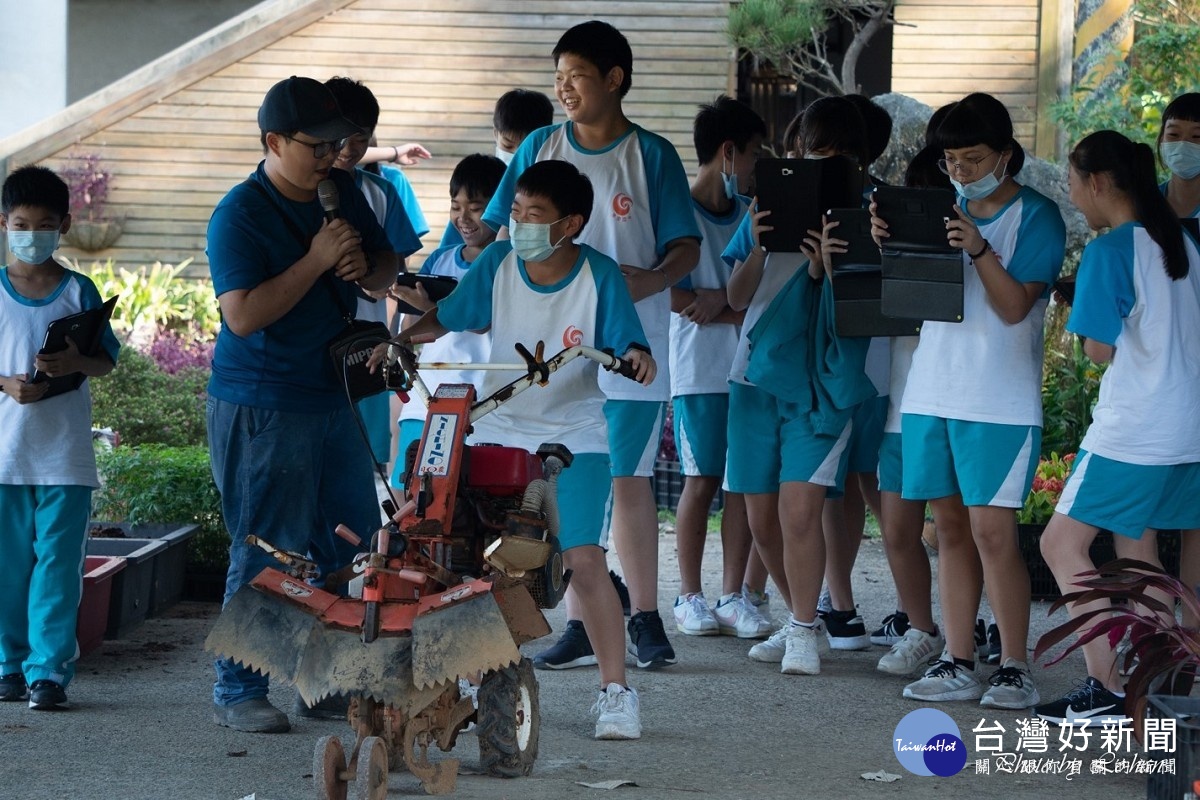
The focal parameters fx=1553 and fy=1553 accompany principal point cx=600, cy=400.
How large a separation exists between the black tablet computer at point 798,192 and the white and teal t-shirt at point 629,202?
0.31m

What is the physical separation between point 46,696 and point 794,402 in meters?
2.95

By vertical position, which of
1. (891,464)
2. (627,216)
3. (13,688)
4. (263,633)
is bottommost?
(13,688)

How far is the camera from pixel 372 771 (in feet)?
12.8

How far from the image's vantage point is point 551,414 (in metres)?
4.97

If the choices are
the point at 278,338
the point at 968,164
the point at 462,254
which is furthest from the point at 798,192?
the point at 278,338

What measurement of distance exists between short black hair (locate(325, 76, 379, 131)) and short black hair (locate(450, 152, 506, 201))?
741 millimetres

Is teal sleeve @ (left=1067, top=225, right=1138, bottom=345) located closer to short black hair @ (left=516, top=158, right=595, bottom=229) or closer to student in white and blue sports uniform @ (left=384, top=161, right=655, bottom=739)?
student in white and blue sports uniform @ (left=384, top=161, right=655, bottom=739)

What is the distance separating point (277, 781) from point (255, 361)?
4.39 ft

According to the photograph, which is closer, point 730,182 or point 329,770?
point 329,770

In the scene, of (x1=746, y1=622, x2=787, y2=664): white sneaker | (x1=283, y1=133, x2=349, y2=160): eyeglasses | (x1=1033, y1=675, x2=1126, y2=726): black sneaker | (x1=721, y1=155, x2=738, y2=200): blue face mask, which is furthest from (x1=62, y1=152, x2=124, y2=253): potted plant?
(x1=1033, y1=675, x2=1126, y2=726): black sneaker

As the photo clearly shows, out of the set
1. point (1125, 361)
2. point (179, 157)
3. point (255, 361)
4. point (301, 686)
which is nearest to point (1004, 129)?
point (1125, 361)

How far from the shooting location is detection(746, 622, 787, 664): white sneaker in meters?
6.29

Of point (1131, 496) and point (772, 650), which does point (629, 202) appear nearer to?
point (772, 650)

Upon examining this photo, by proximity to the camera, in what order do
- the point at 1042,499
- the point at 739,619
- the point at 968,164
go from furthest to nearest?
1. the point at 1042,499
2. the point at 739,619
3. the point at 968,164
